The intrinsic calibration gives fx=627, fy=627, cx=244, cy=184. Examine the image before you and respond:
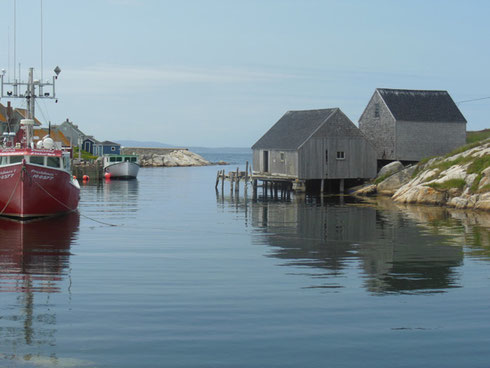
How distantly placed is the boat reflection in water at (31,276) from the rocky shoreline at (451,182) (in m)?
24.7

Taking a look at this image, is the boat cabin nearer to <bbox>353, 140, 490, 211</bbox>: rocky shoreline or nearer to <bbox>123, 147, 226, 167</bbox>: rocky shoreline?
<bbox>353, 140, 490, 211</bbox>: rocky shoreline

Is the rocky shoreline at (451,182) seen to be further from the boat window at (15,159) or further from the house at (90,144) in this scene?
the house at (90,144)

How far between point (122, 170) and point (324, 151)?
33950 mm

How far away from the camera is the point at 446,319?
1285cm

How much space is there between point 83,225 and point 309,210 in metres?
15.4

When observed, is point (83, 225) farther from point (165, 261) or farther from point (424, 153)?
point (424, 153)

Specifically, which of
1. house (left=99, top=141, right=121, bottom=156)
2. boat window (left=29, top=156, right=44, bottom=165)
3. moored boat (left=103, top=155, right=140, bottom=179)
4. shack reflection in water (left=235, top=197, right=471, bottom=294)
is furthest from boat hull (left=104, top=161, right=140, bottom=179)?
boat window (left=29, top=156, right=44, bottom=165)

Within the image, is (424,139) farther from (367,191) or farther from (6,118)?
(6,118)

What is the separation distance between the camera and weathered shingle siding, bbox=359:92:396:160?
185 ft

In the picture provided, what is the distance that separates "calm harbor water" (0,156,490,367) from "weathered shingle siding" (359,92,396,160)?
2669 centimetres

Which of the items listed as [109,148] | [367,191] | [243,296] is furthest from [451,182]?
[109,148]

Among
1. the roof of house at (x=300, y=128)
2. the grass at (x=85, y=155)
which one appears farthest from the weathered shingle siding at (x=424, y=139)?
the grass at (x=85, y=155)

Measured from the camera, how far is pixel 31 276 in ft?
55.9

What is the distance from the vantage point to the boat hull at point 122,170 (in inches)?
3108
